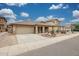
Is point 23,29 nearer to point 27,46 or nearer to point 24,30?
point 24,30

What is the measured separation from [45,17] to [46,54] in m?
1.57

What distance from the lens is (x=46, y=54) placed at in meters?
6.21

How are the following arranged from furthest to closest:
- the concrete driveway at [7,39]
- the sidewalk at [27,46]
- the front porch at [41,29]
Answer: the front porch at [41,29] → the concrete driveway at [7,39] → the sidewalk at [27,46]

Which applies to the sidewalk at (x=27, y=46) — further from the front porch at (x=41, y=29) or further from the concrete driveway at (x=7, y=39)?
the front porch at (x=41, y=29)

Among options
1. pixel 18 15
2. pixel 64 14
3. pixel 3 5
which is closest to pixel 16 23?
pixel 18 15

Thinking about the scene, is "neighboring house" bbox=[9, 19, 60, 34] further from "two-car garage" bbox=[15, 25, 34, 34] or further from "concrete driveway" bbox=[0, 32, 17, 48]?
"concrete driveway" bbox=[0, 32, 17, 48]

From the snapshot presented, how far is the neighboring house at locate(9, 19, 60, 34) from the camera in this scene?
700cm

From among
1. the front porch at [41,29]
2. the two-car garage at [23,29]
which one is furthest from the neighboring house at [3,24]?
the front porch at [41,29]

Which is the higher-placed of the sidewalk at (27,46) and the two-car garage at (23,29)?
the two-car garage at (23,29)

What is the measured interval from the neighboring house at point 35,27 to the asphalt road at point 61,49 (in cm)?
76

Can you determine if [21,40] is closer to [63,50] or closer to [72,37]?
[63,50]

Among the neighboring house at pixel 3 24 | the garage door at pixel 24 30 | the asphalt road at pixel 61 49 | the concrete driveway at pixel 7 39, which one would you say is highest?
the neighboring house at pixel 3 24

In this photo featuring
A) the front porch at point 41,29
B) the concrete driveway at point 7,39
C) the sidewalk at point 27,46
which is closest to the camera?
the sidewalk at point 27,46

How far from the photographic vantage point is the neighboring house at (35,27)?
7.00 m
